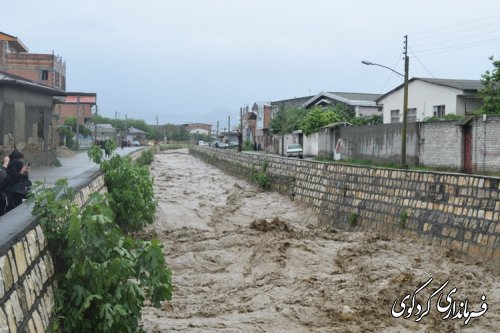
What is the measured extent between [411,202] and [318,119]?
35560 millimetres

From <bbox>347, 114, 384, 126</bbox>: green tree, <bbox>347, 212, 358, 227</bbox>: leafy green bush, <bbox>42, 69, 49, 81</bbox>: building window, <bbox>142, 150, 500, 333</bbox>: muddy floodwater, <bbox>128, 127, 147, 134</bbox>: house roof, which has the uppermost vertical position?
<bbox>42, 69, 49, 81</bbox>: building window

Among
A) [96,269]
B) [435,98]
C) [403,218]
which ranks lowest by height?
[403,218]

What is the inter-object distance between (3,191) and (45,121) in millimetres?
17529

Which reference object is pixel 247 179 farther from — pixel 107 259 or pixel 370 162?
pixel 107 259

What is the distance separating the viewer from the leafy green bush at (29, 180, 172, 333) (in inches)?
204

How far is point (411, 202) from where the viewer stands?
505 inches

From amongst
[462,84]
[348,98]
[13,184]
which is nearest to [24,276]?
[13,184]

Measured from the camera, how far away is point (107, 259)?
539 cm

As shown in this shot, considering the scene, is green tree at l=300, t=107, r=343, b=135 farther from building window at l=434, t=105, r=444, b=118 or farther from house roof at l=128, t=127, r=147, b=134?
house roof at l=128, t=127, r=147, b=134

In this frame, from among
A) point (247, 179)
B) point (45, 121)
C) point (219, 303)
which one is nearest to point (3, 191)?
point (219, 303)

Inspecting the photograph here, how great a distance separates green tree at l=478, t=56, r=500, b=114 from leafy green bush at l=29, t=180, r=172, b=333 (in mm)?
26175

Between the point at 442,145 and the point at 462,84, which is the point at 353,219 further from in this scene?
the point at 462,84


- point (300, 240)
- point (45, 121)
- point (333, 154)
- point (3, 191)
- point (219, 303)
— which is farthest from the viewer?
point (333, 154)

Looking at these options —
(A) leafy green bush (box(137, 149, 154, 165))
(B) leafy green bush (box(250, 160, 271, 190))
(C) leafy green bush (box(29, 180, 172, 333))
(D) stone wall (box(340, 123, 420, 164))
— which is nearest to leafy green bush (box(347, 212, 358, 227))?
(B) leafy green bush (box(250, 160, 271, 190))
